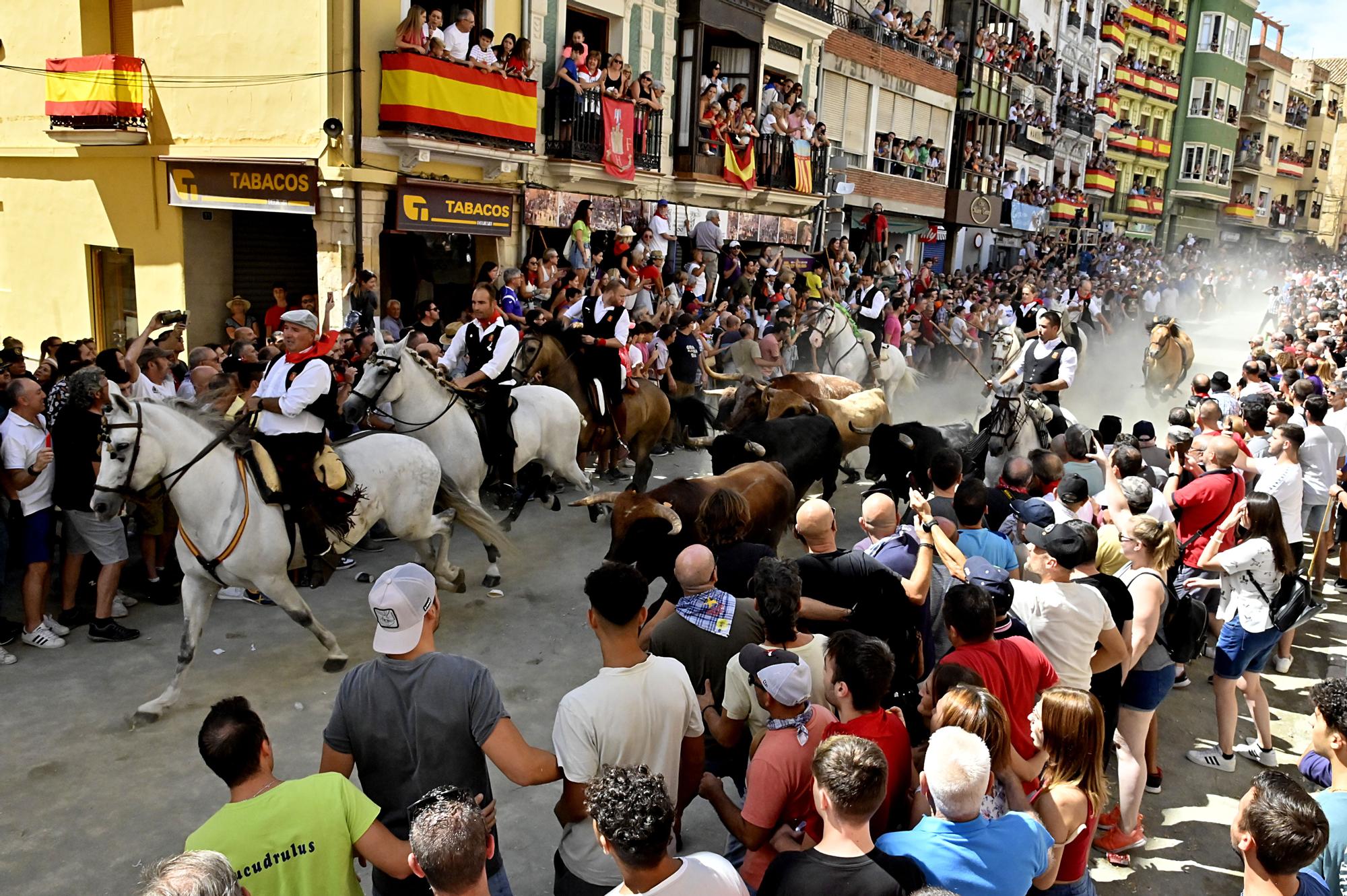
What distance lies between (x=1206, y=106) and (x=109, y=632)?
60.5m

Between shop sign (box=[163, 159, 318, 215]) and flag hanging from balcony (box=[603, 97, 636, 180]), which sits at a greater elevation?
flag hanging from balcony (box=[603, 97, 636, 180])

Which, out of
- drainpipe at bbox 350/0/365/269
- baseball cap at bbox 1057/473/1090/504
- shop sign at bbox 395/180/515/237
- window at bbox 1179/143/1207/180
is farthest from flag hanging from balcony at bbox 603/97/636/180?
window at bbox 1179/143/1207/180

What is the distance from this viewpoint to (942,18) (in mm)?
30594

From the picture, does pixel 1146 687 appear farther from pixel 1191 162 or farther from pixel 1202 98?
pixel 1202 98

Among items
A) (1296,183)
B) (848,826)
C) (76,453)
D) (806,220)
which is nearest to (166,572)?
(76,453)

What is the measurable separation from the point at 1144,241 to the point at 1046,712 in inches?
2085

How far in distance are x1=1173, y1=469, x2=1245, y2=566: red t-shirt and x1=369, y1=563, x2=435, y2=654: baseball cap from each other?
5475 millimetres

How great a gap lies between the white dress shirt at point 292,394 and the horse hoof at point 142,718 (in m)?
1.86

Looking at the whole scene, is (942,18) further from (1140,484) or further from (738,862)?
(738,862)

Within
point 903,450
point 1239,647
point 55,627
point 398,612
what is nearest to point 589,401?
point 903,450

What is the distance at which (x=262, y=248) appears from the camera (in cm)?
1516

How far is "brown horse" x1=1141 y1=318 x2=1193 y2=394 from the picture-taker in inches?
645

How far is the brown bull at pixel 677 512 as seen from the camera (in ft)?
19.7

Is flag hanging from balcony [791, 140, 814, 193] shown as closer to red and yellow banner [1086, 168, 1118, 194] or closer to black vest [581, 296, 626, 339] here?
black vest [581, 296, 626, 339]
